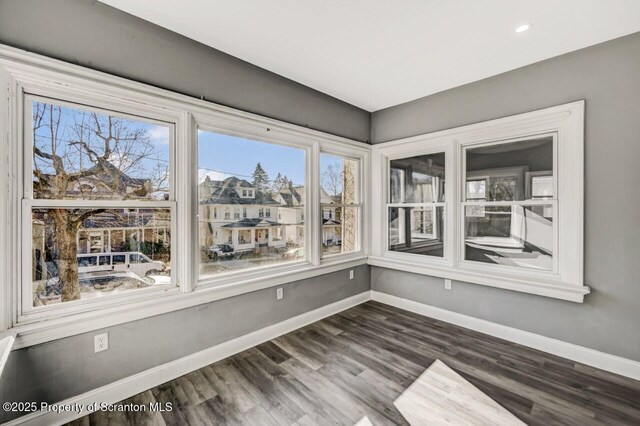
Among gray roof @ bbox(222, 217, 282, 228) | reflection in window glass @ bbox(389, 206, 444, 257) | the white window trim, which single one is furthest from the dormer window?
reflection in window glass @ bbox(389, 206, 444, 257)

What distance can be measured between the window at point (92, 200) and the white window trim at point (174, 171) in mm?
74

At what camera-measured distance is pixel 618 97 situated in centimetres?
233

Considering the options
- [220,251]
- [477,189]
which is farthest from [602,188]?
[220,251]

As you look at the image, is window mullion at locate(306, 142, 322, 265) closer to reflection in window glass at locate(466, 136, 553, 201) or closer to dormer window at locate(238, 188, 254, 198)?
dormer window at locate(238, 188, 254, 198)

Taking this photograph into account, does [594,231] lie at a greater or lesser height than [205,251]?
greater

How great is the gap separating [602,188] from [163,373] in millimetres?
3988

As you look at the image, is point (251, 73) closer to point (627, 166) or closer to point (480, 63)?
point (480, 63)

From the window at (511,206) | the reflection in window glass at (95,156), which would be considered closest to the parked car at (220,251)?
the reflection in window glass at (95,156)

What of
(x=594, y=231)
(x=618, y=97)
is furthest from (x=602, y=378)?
(x=618, y=97)

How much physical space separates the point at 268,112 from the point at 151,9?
121cm

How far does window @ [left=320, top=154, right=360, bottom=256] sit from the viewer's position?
3.68m

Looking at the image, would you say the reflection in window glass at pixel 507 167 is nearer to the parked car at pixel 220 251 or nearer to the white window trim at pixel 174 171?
the white window trim at pixel 174 171

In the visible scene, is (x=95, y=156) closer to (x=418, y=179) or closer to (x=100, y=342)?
(x=100, y=342)

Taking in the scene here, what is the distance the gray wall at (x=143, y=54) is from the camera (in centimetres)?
175
